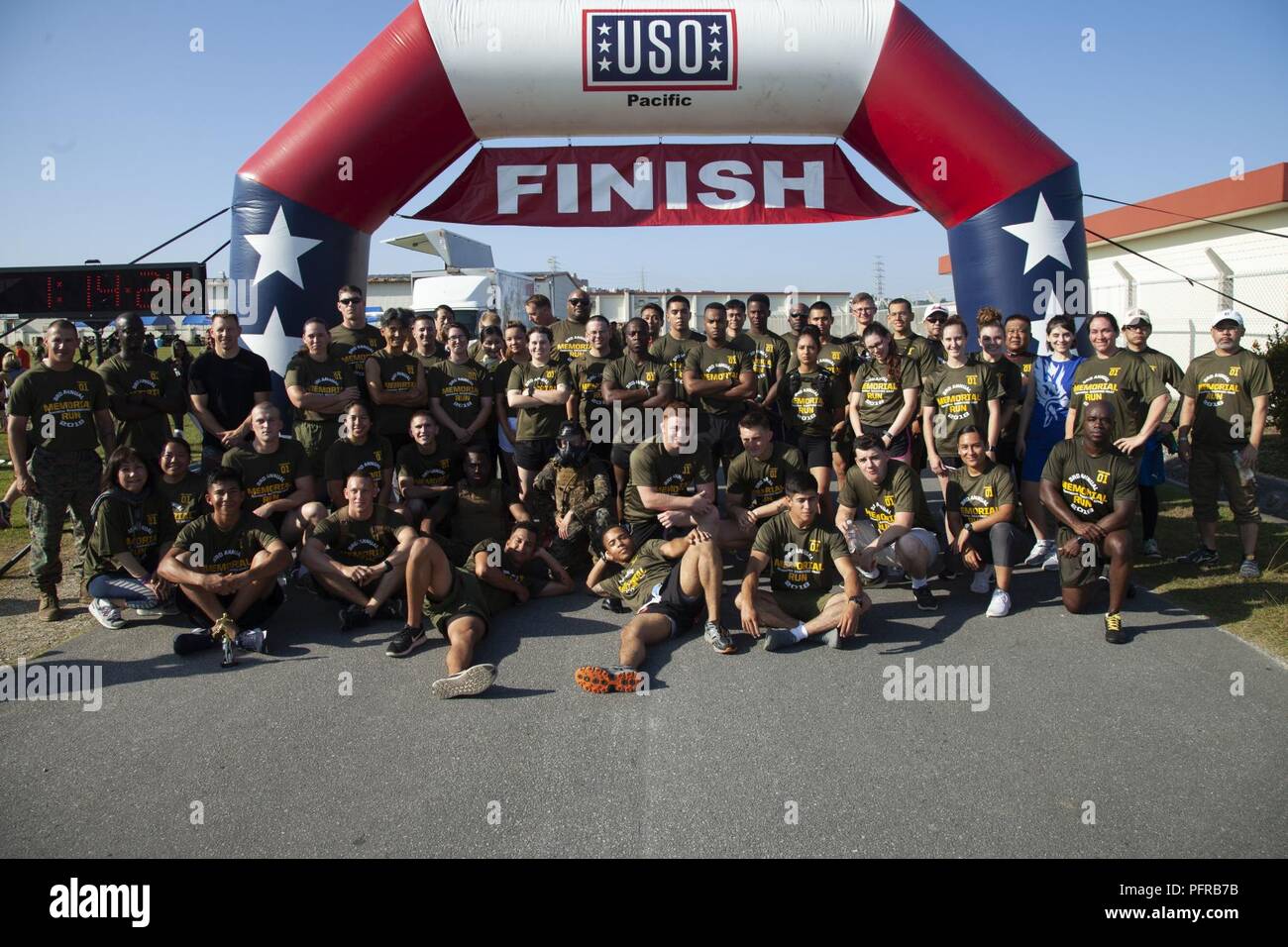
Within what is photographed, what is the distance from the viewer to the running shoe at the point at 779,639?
4.47 m

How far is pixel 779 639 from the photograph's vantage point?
176 inches

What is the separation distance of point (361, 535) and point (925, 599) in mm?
3627

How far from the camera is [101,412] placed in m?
5.56

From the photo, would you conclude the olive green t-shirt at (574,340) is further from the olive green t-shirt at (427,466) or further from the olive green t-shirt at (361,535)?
the olive green t-shirt at (361,535)

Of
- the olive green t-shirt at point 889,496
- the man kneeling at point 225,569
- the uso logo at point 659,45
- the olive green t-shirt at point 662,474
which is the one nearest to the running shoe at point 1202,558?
the olive green t-shirt at point 889,496

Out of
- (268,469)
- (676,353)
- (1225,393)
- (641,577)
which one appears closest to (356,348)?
(268,469)

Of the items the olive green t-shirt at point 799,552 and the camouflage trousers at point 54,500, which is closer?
the olive green t-shirt at point 799,552

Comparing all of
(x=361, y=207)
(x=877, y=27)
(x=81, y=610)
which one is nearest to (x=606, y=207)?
(x=361, y=207)

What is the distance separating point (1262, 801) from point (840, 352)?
4.17 metres

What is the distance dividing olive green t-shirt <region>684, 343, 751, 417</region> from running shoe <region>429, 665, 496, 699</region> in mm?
3114

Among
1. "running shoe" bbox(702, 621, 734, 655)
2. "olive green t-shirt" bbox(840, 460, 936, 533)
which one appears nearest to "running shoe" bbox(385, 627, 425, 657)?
"running shoe" bbox(702, 621, 734, 655)

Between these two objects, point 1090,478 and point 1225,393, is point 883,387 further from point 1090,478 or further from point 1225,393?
point 1225,393

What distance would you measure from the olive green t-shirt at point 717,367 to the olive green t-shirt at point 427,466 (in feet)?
6.49
